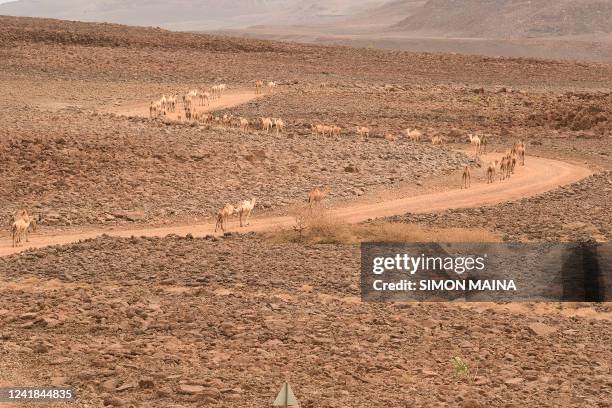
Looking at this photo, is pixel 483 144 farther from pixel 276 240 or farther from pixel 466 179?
pixel 276 240

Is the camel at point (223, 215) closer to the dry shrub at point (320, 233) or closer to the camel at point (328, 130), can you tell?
the dry shrub at point (320, 233)

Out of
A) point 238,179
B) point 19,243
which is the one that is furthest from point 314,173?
point 19,243

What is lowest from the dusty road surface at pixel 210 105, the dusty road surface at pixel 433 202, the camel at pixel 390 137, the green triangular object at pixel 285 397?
the dusty road surface at pixel 433 202

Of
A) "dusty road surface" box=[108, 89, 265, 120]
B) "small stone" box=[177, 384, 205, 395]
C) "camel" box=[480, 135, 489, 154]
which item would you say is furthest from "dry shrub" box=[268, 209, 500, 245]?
"dusty road surface" box=[108, 89, 265, 120]

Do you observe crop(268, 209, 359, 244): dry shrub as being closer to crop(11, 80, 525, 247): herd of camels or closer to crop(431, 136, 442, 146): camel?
crop(11, 80, 525, 247): herd of camels

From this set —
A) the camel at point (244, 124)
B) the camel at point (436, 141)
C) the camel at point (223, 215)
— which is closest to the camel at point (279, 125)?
the camel at point (244, 124)

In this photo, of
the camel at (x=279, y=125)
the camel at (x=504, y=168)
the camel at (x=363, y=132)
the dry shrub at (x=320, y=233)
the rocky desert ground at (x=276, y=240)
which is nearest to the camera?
the rocky desert ground at (x=276, y=240)

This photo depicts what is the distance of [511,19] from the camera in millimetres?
153875

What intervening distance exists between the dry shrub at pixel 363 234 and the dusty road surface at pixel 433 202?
1.99 metres

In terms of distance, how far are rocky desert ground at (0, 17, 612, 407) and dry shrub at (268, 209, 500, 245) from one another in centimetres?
12

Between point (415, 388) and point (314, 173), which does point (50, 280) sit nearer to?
point (415, 388)

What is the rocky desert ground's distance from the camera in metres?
11.4

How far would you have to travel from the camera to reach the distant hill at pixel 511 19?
144 metres

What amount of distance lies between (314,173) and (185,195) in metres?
4.69
